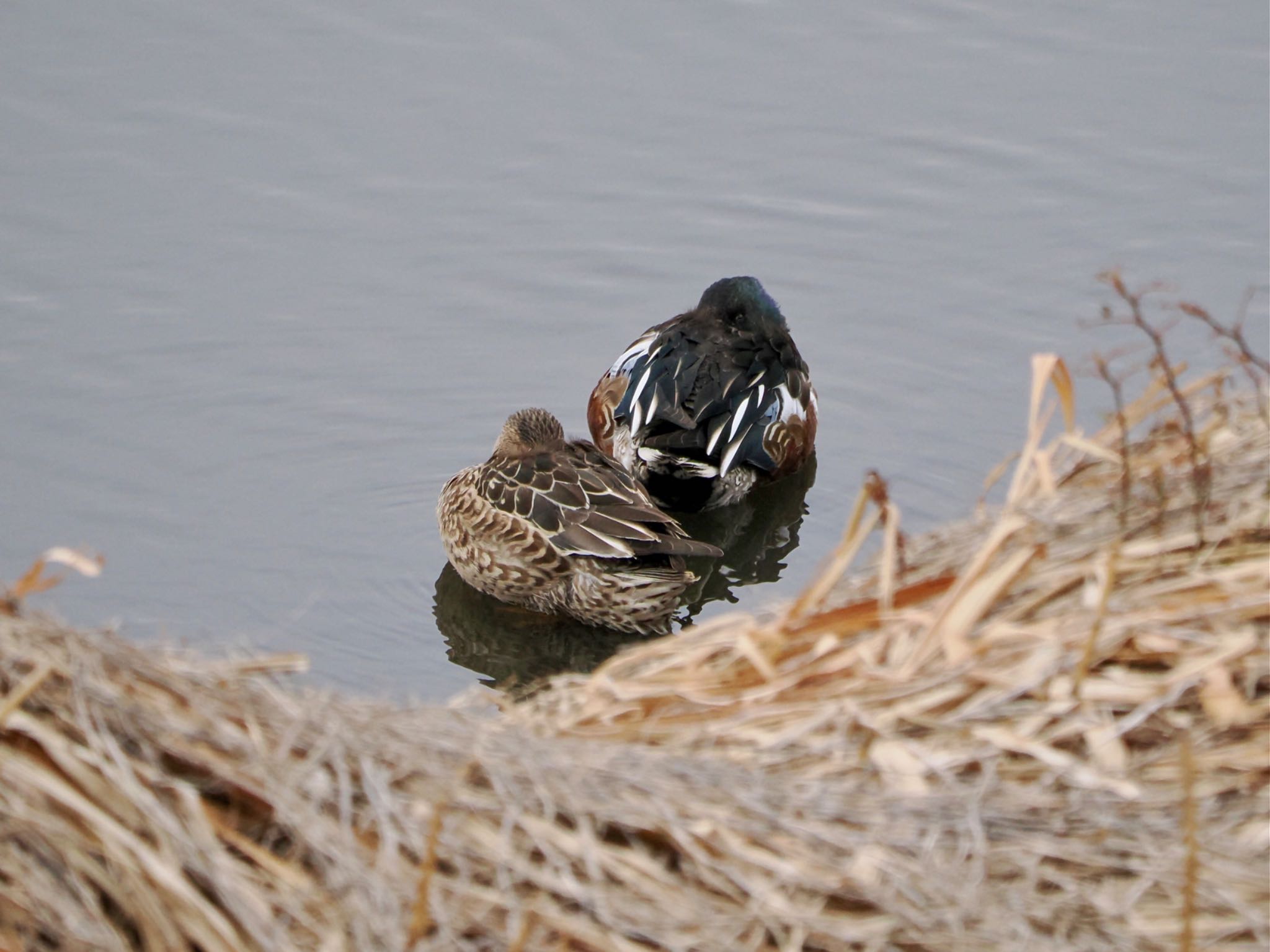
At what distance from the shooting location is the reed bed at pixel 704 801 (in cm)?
241

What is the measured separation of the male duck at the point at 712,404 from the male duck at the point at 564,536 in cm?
78

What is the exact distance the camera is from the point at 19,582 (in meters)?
2.79

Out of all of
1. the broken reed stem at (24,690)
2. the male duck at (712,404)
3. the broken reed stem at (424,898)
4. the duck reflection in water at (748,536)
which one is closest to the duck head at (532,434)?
the male duck at (712,404)

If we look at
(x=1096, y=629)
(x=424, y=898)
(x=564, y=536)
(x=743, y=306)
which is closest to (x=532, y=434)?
(x=564, y=536)

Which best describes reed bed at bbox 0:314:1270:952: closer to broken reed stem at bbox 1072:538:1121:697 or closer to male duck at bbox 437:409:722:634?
broken reed stem at bbox 1072:538:1121:697

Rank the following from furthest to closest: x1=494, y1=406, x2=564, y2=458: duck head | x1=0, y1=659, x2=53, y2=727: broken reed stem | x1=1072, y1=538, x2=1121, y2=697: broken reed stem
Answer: x1=494, y1=406, x2=564, y2=458: duck head
x1=1072, y1=538, x2=1121, y2=697: broken reed stem
x1=0, y1=659, x2=53, y2=727: broken reed stem

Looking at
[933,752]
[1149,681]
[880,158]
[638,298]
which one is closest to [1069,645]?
[1149,681]

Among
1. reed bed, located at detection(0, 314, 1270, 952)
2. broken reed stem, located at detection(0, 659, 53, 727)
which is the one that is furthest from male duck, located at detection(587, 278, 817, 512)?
broken reed stem, located at detection(0, 659, 53, 727)

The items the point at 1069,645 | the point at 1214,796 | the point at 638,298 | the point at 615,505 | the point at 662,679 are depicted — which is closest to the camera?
the point at 1214,796

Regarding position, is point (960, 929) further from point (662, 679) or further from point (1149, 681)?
point (662, 679)

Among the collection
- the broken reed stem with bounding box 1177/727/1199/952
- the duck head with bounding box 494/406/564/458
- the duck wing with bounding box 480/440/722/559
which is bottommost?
the broken reed stem with bounding box 1177/727/1199/952

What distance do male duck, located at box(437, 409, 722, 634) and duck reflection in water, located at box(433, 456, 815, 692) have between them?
0.07 m

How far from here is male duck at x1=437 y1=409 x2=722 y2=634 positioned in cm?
662

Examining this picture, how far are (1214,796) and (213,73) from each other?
915 cm
